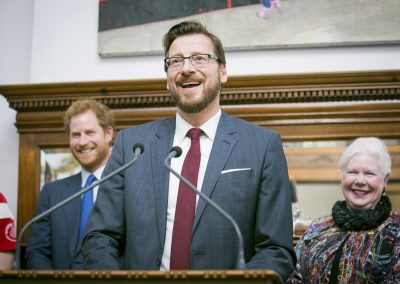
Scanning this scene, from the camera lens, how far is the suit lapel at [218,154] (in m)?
2.15

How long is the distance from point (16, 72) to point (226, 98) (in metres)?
1.57

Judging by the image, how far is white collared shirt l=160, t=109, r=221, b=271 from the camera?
2143mm

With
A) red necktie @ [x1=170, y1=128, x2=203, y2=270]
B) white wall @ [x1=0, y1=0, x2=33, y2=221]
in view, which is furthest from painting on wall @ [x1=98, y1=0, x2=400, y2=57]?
red necktie @ [x1=170, y1=128, x2=203, y2=270]

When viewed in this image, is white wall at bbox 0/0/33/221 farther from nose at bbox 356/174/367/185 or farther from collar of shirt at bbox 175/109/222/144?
nose at bbox 356/174/367/185

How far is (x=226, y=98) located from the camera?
4047 millimetres

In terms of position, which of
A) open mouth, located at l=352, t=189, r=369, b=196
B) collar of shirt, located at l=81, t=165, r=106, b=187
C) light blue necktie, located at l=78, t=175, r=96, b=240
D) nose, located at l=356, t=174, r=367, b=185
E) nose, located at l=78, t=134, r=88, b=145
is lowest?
light blue necktie, located at l=78, t=175, r=96, b=240

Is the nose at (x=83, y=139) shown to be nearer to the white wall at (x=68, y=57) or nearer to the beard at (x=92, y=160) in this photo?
the beard at (x=92, y=160)

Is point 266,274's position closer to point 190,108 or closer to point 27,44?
point 190,108

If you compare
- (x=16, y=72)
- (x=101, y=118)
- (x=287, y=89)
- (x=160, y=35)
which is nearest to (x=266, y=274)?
(x=101, y=118)

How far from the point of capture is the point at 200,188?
7.18 ft

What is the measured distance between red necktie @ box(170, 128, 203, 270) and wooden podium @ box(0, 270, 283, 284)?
0.62m

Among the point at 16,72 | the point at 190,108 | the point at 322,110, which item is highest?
the point at 16,72

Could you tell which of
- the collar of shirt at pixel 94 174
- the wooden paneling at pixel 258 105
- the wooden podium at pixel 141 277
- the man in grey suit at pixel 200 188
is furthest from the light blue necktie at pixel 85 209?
the wooden podium at pixel 141 277

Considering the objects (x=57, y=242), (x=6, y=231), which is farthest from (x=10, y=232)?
(x=57, y=242)
